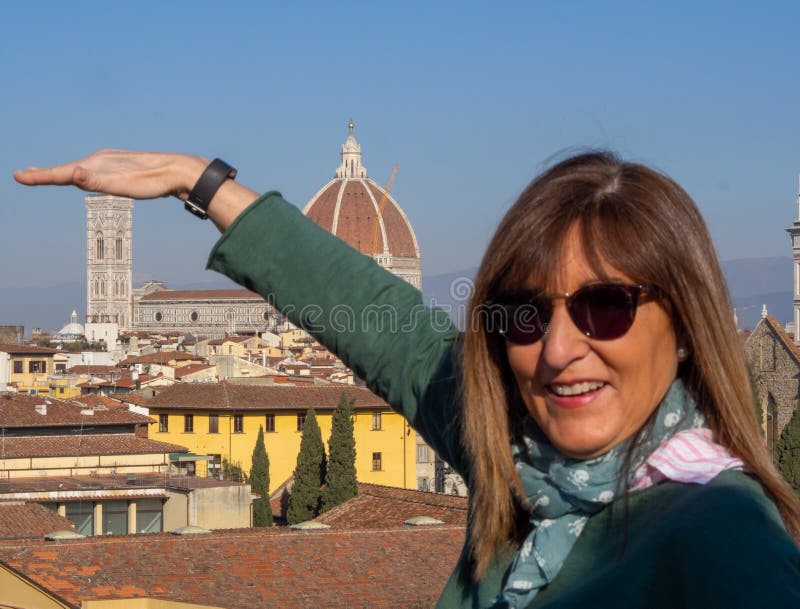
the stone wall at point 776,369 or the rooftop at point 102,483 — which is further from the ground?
the stone wall at point 776,369

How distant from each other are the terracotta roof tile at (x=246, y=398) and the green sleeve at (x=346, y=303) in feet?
75.4

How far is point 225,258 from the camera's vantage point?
1260 mm

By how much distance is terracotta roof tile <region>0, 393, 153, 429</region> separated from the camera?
19266mm

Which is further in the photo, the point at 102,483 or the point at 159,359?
the point at 159,359

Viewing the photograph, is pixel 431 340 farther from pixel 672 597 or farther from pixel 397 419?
pixel 397 419

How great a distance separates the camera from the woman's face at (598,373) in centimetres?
98

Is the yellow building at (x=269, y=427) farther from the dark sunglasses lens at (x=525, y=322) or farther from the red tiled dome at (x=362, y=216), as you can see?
the red tiled dome at (x=362, y=216)

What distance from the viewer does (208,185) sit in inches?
49.3

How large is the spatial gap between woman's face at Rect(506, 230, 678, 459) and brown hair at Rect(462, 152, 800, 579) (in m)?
0.01

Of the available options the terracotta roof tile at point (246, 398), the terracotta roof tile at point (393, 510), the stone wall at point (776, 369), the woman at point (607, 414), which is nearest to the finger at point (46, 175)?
the woman at point (607, 414)

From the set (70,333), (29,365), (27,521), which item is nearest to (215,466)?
(27,521)

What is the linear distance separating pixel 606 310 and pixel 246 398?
79.4 feet

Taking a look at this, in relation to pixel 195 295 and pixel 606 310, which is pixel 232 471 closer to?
pixel 606 310

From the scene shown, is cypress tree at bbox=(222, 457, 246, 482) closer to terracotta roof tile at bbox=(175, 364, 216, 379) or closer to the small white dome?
terracotta roof tile at bbox=(175, 364, 216, 379)
